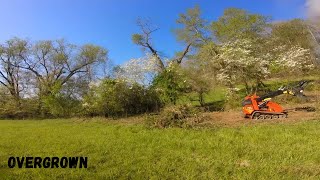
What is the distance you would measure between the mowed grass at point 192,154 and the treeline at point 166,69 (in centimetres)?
1055

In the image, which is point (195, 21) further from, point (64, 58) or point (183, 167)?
point (183, 167)

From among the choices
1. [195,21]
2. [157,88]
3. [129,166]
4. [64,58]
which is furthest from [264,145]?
[64,58]

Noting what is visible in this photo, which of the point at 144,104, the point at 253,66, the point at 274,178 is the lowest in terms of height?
the point at 274,178

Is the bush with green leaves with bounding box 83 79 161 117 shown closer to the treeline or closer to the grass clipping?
the treeline

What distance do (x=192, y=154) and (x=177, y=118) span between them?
20.5 feet

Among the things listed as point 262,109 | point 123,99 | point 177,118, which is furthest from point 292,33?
point 177,118

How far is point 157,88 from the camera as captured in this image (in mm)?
22297

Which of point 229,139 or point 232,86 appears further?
point 232,86

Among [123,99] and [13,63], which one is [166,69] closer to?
[123,99]

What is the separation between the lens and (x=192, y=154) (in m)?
7.43

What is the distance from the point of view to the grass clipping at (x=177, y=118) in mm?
12898

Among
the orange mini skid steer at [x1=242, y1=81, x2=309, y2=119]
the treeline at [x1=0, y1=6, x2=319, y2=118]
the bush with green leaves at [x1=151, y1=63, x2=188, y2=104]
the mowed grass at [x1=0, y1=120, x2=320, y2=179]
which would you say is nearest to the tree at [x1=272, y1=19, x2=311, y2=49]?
the treeline at [x1=0, y1=6, x2=319, y2=118]

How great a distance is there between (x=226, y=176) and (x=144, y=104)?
17.8 metres

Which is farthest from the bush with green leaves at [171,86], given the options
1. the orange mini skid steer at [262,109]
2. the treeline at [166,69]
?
the orange mini skid steer at [262,109]
